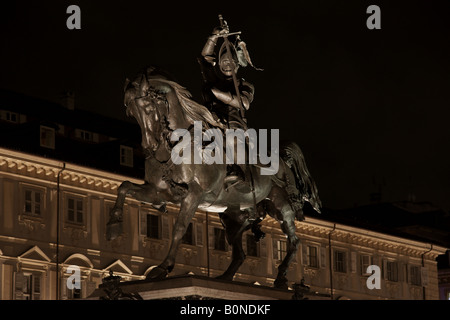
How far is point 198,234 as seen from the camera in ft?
176

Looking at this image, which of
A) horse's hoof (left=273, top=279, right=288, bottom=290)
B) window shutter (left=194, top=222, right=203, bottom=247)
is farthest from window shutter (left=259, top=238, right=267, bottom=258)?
horse's hoof (left=273, top=279, right=288, bottom=290)

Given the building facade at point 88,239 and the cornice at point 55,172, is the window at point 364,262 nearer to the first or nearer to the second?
the building facade at point 88,239

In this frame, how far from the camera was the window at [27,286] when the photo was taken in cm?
4653

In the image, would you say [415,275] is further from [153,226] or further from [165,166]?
[165,166]

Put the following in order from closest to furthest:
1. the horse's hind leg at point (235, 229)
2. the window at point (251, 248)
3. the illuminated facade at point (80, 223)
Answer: the horse's hind leg at point (235, 229) → the illuminated facade at point (80, 223) → the window at point (251, 248)

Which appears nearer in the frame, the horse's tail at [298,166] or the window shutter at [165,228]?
the horse's tail at [298,166]

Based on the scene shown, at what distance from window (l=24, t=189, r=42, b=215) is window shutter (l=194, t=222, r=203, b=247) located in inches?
302

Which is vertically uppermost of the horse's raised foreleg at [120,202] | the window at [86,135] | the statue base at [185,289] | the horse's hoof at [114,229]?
the window at [86,135]

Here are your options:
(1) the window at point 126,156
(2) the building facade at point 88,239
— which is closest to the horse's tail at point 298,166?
(2) the building facade at point 88,239

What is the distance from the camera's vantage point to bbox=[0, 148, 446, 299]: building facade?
4666 centimetres

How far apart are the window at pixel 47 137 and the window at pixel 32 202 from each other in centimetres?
171

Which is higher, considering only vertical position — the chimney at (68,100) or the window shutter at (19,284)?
the chimney at (68,100)

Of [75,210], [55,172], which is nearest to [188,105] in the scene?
[55,172]
